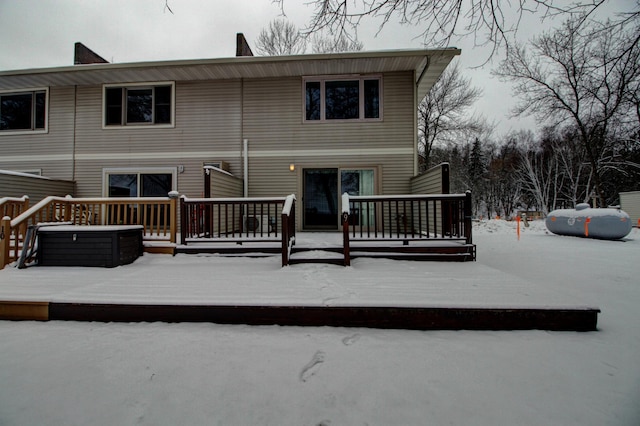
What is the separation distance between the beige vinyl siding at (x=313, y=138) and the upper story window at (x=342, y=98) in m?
0.18

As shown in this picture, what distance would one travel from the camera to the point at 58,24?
3.90 m

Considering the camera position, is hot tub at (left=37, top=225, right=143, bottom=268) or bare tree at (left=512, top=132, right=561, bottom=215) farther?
bare tree at (left=512, top=132, right=561, bottom=215)

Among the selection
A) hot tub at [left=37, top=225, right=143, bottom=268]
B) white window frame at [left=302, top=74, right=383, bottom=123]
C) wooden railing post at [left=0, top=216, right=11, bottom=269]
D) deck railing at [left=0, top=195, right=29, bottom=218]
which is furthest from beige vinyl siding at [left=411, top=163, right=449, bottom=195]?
deck railing at [left=0, top=195, right=29, bottom=218]

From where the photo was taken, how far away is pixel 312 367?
77.6 inches

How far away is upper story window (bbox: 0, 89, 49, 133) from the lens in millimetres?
8195

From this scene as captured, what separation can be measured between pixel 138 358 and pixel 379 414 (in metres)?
1.76

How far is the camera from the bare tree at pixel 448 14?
310cm

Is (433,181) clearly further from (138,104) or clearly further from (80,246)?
(138,104)

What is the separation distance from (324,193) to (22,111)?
361 inches

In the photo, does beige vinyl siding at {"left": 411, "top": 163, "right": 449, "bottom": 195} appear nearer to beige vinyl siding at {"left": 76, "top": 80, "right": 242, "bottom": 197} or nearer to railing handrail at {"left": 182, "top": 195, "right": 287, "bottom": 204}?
railing handrail at {"left": 182, "top": 195, "right": 287, "bottom": 204}

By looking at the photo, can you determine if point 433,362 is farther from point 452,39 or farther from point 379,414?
point 452,39

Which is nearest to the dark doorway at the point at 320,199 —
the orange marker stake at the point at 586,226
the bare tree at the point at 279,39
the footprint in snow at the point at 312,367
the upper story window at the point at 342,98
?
the upper story window at the point at 342,98

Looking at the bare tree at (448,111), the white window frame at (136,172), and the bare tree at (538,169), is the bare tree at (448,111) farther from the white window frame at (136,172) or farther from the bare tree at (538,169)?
the white window frame at (136,172)

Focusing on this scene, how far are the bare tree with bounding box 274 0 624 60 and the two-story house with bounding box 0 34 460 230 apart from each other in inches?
164
